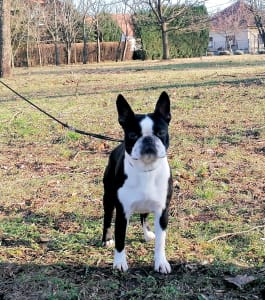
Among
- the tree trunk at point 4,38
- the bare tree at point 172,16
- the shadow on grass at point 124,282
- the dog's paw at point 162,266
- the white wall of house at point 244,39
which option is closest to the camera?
the shadow on grass at point 124,282

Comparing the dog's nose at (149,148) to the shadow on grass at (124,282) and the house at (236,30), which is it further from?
the house at (236,30)

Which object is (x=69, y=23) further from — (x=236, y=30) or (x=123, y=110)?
(x=123, y=110)

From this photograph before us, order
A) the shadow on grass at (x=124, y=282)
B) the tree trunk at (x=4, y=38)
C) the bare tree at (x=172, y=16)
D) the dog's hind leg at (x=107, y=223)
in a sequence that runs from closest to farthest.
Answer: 1. the shadow on grass at (x=124, y=282)
2. the dog's hind leg at (x=107, y=223)
3. the tree trunk at (x=4, y=38)
4. the bare tree at (x=172, y=16)

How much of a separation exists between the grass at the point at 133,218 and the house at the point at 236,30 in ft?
196

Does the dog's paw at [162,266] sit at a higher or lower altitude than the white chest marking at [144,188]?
lower

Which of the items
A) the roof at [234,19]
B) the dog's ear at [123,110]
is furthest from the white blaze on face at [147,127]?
the roof at [234,19]

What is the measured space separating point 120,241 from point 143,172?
23.6 inches

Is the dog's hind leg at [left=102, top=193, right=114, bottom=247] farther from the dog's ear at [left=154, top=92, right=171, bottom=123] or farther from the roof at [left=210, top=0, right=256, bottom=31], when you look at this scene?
the roof at [left=210, top=0, right=256, bottom=31]

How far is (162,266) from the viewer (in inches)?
140

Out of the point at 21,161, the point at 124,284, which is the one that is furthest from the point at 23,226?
the point at 21,161

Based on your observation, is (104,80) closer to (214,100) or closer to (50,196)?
(214,100)

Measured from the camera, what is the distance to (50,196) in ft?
17.9

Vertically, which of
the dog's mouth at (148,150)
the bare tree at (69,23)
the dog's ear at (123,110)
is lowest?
the dog's mouth at (148,150)

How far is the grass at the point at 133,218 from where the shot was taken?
11.3 ft
